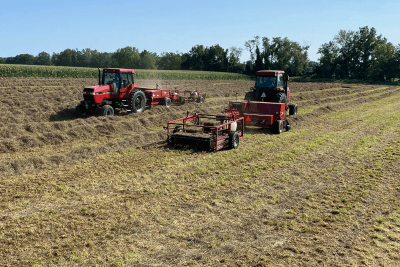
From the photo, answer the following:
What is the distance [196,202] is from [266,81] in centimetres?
955

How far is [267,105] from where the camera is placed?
1240 centimetres

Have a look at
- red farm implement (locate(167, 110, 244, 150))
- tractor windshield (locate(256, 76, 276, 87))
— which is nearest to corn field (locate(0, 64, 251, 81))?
tractor windshield (locate(256, 76, 276, 87))

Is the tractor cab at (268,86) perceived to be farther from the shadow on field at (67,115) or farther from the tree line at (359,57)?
the tree line at (359,57)

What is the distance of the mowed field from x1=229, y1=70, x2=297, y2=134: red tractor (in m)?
1.02

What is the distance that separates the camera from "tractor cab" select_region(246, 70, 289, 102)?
14.0 meters

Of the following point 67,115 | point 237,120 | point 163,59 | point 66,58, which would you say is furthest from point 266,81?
point 66,58

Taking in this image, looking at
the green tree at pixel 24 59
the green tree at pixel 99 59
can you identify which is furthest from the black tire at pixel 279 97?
the green tree at pixel 24 59

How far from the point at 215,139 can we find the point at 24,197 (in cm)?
550

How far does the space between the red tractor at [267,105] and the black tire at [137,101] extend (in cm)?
524

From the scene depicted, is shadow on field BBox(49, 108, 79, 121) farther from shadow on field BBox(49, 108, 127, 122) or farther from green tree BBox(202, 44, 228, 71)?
green tree BBox(202, 44, 228, 71)

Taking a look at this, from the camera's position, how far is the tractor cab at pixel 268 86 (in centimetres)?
1399

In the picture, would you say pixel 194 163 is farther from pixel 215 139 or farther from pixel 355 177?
pixel 355 177

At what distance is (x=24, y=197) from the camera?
20.3 feet

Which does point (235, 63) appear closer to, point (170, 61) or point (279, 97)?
point (170, 61)
